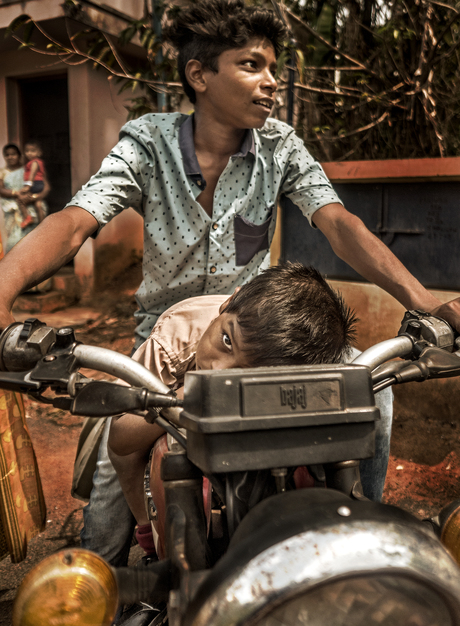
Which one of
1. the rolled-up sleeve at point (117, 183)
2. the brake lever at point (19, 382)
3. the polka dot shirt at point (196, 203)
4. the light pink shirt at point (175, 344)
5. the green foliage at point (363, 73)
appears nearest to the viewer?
the brake lever at point (19, 382)

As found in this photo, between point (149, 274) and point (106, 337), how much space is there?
3.91 metres

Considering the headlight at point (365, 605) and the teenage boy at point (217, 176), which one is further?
the teenage boy at point (217, 176)

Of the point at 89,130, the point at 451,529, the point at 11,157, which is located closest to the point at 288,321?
the point at 451,529

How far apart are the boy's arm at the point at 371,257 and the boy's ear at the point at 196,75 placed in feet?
2.27

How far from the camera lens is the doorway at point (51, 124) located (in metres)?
8.11

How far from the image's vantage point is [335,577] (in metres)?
0.58

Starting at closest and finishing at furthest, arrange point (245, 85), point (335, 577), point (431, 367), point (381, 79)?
point (335, 577) < point (431, 367) < point (245, 85) < point (381, 79)

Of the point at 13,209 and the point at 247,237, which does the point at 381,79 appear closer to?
the point at 247,237

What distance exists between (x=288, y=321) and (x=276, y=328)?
28 mm

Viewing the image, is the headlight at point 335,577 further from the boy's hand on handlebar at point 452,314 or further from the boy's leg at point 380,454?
the boy's leg at point 380,454

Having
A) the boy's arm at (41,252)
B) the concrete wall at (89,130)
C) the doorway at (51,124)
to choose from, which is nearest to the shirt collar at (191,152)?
the boy's arm at (41,252)

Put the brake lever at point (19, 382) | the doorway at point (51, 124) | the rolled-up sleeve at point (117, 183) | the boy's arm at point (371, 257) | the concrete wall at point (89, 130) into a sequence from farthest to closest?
the doorway at point (51, 124), the concrete wall at point (89, 130), the rolled-up sleeve at point (117, 183), the boy's arm at point (371, 257), the brake lever at point (19, 382)

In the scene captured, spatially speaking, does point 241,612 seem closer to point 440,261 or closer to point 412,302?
point 412,302

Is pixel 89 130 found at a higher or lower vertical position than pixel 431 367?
higher
